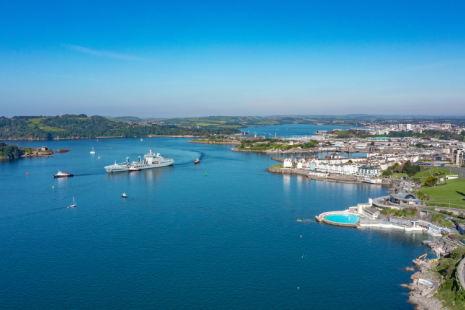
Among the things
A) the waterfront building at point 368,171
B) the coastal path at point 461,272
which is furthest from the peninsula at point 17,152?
the coastal path at point 461,272

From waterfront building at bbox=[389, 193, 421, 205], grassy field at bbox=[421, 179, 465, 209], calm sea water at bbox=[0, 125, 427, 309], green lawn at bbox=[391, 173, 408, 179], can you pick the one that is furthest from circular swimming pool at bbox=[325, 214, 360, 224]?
green lawn at bbox=[391, 173, 408, 179]

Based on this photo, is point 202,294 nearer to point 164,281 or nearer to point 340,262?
point 164,281

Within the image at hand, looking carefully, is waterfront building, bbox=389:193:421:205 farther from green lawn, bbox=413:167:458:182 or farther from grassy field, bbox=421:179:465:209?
green lawn, bbox=413:167:458:182

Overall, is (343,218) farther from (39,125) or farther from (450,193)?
(39,125)

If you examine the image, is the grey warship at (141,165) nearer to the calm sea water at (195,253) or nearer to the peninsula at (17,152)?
the calm sea water at (195,253)

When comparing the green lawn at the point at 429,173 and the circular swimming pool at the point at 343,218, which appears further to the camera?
the green lawn at the point at 429,173

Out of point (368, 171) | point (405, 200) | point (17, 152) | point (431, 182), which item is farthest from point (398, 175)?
point (17, 152)
